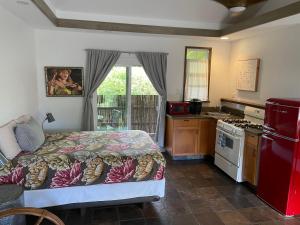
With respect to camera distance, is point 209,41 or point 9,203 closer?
point 9,203

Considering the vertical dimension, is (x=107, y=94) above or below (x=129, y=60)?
below

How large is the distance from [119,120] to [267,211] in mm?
3178

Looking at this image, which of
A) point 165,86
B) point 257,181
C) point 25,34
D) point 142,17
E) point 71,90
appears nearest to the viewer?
point 257,181

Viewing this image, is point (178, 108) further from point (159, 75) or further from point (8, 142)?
point (8, 142)

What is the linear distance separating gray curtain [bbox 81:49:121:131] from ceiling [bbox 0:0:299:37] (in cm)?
67

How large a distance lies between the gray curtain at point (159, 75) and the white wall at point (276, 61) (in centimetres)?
162

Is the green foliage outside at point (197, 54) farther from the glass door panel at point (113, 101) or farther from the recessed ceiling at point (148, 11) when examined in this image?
the glass door panel at point (113, 101)

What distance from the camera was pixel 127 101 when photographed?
503 cm

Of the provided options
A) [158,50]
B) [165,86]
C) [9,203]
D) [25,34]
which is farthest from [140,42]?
[9,203]

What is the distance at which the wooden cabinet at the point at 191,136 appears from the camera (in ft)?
15.5

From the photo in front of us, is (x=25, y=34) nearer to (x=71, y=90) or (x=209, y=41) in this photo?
(x=71, y=90)

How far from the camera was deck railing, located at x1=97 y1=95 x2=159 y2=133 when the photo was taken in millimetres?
4980

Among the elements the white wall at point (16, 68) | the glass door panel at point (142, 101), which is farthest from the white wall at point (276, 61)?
the white wall at point (16, 68)

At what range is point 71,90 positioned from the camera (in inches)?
184
